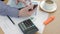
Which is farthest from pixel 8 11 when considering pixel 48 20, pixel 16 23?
pixel 48 20

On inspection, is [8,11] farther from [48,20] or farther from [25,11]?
[48,20]

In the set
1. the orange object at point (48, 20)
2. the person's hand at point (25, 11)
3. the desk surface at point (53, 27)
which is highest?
the person's hand at point (25, 11)

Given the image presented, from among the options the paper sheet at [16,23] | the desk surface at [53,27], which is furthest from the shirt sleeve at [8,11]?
the desk surface at [53,27]

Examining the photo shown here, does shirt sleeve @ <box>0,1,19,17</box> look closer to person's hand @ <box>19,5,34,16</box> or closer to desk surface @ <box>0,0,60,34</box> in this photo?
person's hand @ <box>19,5,34,16</box>

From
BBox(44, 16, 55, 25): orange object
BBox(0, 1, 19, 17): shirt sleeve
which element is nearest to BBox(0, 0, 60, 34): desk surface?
BBox(44, 16, 55, 25): orange object

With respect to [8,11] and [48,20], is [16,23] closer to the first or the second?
[8,11]

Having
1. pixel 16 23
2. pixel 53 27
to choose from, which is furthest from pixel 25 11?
pixel 53 27

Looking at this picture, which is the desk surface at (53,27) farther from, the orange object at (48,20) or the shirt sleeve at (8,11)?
the shirt sleeve at (8,11)

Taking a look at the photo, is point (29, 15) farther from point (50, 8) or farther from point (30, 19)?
point (50, 8)

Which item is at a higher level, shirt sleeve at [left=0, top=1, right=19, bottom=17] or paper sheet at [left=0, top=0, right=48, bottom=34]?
shirt sleeve at [left=0, top=1, right=19, bottom=17]

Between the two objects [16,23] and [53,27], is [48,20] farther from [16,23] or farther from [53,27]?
[16,23]

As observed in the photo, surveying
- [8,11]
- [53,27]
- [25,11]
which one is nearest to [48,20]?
[53,27]

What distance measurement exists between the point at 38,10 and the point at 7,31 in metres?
0.27

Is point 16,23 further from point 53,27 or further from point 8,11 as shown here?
point 53,27
